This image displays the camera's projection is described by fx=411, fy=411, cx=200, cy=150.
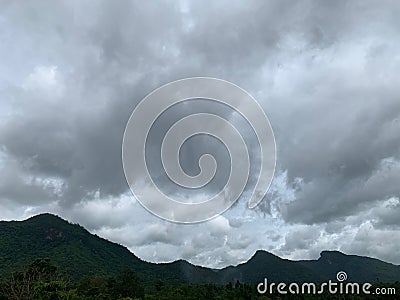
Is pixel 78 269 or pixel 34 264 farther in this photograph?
pixel 78 269

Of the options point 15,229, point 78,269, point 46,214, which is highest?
point 46,214

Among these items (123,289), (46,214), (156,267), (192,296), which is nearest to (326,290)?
(192,296)

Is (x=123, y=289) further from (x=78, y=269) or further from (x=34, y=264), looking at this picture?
(x=78, y=269)

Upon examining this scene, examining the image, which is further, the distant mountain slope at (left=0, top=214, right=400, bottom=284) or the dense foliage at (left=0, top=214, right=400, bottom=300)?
the distant mountain slope at (left=0, top=214, right=400, bottom=284)

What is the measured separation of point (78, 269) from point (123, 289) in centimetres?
4642

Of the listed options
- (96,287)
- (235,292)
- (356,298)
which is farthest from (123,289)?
(356,298)

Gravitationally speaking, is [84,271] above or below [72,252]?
below

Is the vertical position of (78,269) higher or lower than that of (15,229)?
lower

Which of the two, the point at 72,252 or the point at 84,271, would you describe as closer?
the point at 84,271

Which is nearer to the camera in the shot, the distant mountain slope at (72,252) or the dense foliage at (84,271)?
the dense foliage at (84,271)

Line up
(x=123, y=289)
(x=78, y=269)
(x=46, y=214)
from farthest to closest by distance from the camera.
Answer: (x=46, y=214) → (x=78, y=269) → (x=123, y=289)

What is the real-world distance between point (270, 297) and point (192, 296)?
1434 cm

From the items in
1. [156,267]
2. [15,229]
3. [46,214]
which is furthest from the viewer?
[46,214]

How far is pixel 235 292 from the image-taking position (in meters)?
75.9
